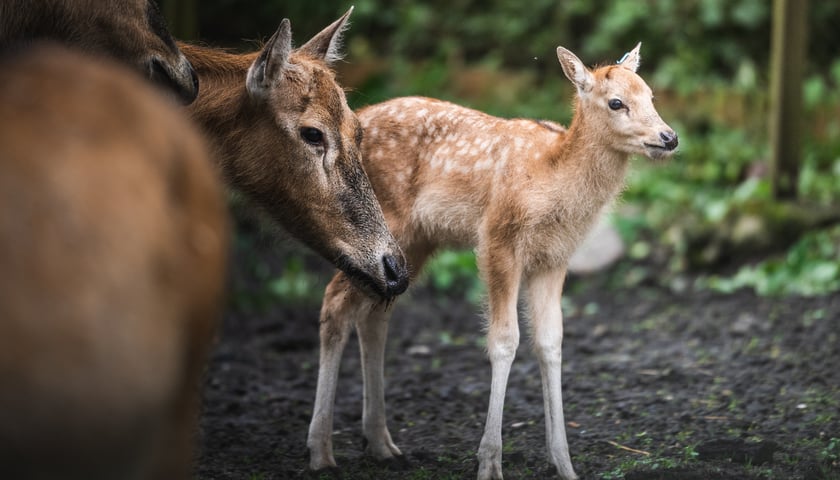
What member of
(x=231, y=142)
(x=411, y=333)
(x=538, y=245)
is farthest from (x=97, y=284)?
(x=411, y=333)

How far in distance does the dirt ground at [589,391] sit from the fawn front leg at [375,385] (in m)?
0.13

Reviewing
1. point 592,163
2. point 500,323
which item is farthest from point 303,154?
point 592,163

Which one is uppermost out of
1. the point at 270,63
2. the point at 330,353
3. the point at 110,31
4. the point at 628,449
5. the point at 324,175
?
the point at 270,63

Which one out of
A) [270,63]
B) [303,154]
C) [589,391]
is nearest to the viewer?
[270,63]

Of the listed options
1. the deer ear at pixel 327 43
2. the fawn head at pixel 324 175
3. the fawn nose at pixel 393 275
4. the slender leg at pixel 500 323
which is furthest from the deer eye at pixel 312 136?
the slender leg at pixel 500 323

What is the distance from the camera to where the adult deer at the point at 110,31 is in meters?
4.65

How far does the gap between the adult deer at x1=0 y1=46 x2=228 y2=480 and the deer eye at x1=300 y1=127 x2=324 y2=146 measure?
80.3 inches

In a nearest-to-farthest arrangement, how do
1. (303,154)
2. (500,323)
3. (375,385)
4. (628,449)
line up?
(303,154) → (500,323) → (628,449) → (375,385)

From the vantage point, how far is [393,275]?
5270mm

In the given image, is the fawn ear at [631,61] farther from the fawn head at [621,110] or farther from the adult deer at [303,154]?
the adult deer at [303,154]

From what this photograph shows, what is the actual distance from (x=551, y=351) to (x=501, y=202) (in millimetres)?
854

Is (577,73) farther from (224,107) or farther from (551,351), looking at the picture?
(224,107)

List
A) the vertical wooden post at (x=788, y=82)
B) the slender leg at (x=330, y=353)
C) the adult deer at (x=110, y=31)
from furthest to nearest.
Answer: the vertical wooden post at (x=788, y=82), the slender leg at (x=330, y=353), the adult deer at (x=110, y=31)

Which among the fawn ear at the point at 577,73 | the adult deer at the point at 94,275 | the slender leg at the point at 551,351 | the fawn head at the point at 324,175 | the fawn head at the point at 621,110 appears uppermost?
the fawn ear at the point at 577,73
